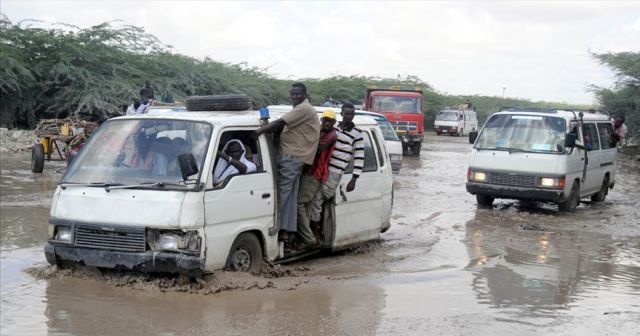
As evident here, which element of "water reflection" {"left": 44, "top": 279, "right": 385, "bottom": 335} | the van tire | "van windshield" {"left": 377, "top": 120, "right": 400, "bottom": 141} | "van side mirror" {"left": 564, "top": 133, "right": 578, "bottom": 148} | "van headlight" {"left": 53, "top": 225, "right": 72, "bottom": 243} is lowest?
"water reflection" {"left": 44, "top": 279, "right": 385, "bottom": 335}

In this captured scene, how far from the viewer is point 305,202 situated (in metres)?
8.52

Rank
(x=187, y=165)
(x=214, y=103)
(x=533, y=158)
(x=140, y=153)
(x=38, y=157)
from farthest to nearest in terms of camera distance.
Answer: (x=38, y=157) < (x=533, y=158) < (x=214, y=103) < (x=140, y=153) < (x=187, y=165)

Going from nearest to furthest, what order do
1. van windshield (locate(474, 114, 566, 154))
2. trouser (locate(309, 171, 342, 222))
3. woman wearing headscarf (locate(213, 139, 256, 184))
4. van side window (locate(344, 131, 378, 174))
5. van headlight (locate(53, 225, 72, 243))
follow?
van headlight (locate(53, 225, 72, 243))
woman wearing headscarf (locate(213, 139, 256, 184))
trouser (locate(309, 171, 342, 222))
van side window (locate(344, 131, 378, 174))
van windshield (locate(474, 114, 566, 154))

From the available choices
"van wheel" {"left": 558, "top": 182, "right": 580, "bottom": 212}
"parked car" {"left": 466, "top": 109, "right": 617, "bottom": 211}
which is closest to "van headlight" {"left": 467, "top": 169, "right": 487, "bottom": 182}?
"parked car" {"left": 466, "top": 109, "right": 617, "bottom": 211}

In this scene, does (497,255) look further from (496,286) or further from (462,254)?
(496,286)

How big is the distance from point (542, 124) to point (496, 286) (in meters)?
7.23

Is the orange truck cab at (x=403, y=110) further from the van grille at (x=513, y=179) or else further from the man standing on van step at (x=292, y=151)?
the man standing on van step at (x=292, y=151)

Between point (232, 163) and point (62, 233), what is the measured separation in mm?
1665

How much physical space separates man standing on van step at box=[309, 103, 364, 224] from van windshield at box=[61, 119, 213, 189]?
66.5 inches

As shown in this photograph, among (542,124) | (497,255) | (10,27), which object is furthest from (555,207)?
(10,27)

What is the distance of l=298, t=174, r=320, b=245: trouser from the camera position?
844 centimetres

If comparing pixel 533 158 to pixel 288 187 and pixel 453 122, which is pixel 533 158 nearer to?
pixel 288 187

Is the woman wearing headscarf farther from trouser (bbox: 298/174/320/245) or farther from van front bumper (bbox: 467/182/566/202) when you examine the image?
van front bumper (bbox: 467/182/566/202)

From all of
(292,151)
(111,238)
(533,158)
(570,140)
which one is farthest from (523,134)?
(111,238)
